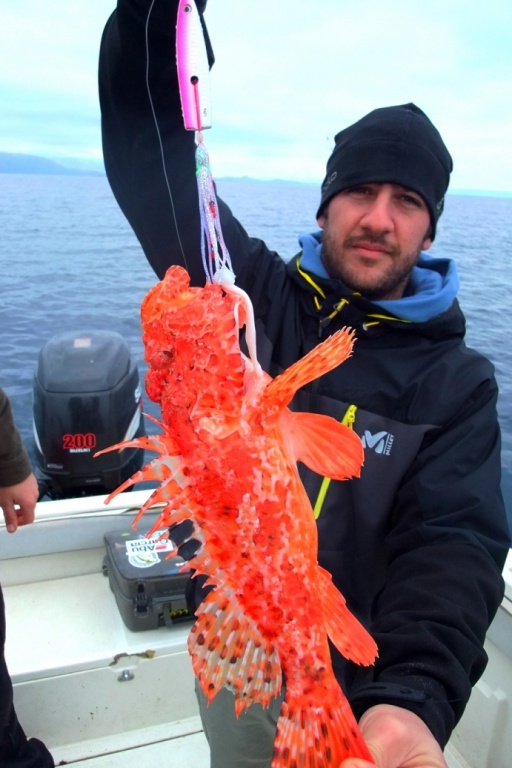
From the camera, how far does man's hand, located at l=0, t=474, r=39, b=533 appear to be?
3867 mm

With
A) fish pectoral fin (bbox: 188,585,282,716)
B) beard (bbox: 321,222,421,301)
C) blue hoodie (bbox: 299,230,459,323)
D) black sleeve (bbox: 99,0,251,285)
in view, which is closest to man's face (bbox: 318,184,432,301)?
beard (bbox: 321,222,421,301)

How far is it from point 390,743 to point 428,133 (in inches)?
119

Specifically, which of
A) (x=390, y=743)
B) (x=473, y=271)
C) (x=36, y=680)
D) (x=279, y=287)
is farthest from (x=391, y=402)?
(x=473, y=271)

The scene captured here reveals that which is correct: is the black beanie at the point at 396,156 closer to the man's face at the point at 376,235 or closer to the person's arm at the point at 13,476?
the man's face at the point at 376,235

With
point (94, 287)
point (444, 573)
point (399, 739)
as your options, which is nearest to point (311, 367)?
point (444, 573)

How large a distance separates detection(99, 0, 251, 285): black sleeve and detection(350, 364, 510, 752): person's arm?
1.63 metres

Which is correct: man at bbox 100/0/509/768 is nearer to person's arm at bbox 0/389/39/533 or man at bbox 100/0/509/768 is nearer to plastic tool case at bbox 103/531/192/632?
plastic tool case at bbox 103/531/192/632

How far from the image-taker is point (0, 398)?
3.61 metres

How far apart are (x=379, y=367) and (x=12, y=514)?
2632mm

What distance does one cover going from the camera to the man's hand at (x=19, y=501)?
387 centimetres

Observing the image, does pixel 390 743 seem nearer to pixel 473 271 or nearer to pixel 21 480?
pixel 21 480

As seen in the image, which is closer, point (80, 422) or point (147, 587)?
point (147, 587)

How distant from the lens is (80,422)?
5.54 metres

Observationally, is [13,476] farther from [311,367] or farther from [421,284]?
[421,284]
